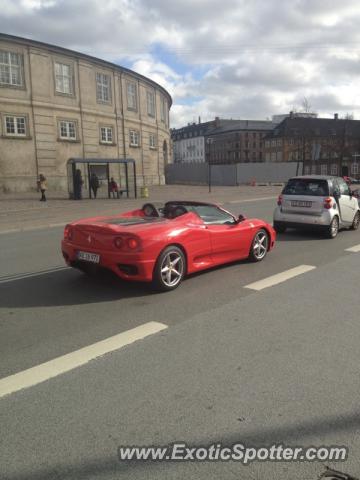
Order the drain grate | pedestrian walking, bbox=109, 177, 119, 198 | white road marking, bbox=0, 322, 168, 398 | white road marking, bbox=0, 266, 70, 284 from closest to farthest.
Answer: the drain grate, white road marking, bbox=0, 322, 168, 398, white road marking, bbox=0, 266, 70, 284, pedestrian walking, bbox=109, 177, 119, 198

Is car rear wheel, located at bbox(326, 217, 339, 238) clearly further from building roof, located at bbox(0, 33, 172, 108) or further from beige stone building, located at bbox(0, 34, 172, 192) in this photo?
building roof, located at bbox(0, 33, 172, 108)

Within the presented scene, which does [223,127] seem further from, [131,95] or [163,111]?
[131,95]

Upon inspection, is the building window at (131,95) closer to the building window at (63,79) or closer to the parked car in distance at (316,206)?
the building window at (63,79)

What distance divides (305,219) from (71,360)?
8748mm

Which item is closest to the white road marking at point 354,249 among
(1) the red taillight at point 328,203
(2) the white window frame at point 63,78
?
(1) the red taillight at point 328,203

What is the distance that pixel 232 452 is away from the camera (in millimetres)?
2707

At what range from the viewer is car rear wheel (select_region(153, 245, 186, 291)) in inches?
239

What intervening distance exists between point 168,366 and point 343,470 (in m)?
1.68

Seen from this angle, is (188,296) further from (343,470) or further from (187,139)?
(187,139)

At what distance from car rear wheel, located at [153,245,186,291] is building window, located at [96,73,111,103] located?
125ft

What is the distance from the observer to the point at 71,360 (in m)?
3.99

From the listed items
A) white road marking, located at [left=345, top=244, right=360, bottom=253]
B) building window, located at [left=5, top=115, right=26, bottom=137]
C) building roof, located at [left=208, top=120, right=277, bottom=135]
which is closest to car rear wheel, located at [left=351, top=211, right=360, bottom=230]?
white road marking, located at [left=345, top=244, right=360, bottom=253]

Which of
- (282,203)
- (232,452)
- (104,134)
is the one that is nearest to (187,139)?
(104,134)

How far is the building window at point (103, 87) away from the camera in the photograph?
41459mm
